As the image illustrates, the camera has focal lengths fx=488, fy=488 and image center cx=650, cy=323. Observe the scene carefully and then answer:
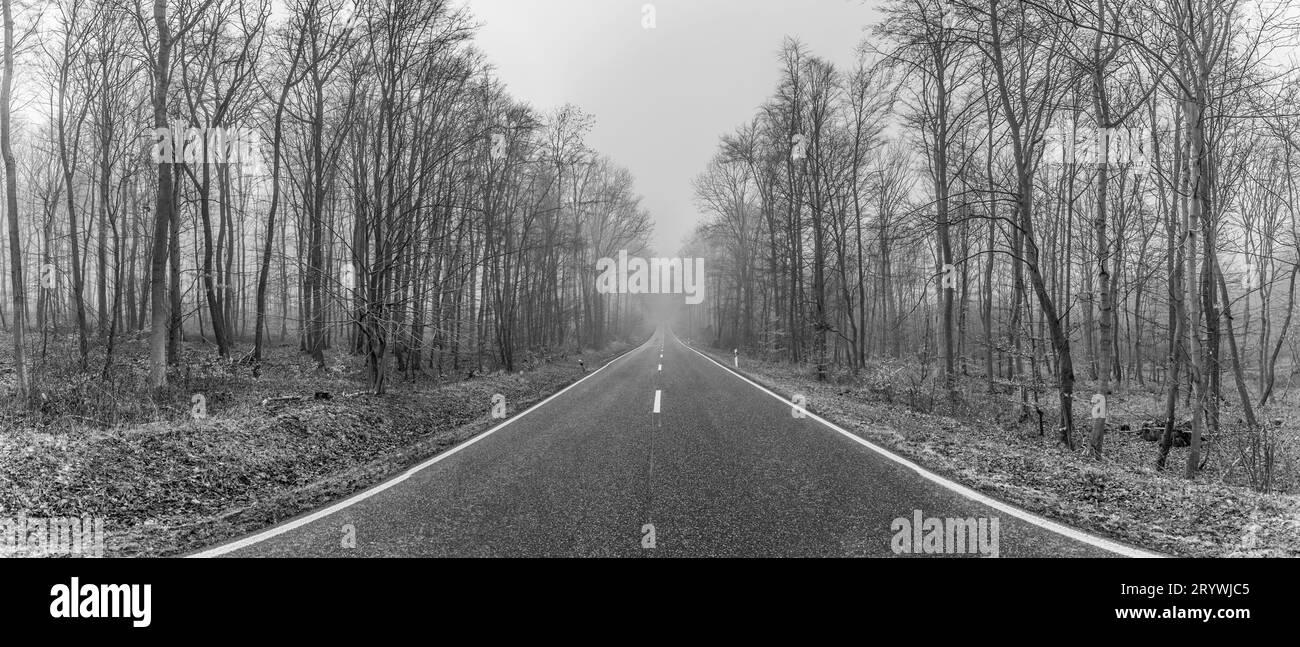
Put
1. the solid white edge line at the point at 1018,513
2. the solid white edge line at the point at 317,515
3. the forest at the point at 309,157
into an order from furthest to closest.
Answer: the forest at the point at 309,157
the solid white edge line at the point at 317,515
the solid white edge line at the point at 1018,513

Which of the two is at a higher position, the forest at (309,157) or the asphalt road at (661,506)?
the forest at (309,157)

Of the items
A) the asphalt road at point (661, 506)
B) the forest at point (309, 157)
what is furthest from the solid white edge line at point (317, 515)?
the forest at point (309, 157)

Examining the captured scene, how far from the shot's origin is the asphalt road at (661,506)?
3.46 metres

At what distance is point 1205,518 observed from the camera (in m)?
3.99

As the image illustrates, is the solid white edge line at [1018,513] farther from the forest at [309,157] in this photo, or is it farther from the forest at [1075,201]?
the forest at [309,157]

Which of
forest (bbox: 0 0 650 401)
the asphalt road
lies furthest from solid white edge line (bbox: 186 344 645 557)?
forest (bbox: 0 0 650 401)

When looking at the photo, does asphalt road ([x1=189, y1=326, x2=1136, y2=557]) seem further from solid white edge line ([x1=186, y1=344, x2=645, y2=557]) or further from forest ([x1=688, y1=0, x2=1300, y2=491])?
forest ([x1=688, y1=0, x2=1300, y2=491])

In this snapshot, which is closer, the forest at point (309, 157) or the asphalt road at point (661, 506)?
the asphalt road at point (661, 506)

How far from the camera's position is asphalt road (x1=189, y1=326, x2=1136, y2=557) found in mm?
3465

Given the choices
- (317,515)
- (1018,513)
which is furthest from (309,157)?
(1018,513)

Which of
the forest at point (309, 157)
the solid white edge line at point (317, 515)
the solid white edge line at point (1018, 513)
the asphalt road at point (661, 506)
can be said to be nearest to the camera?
the solid white edge line at point (1018, 513)
